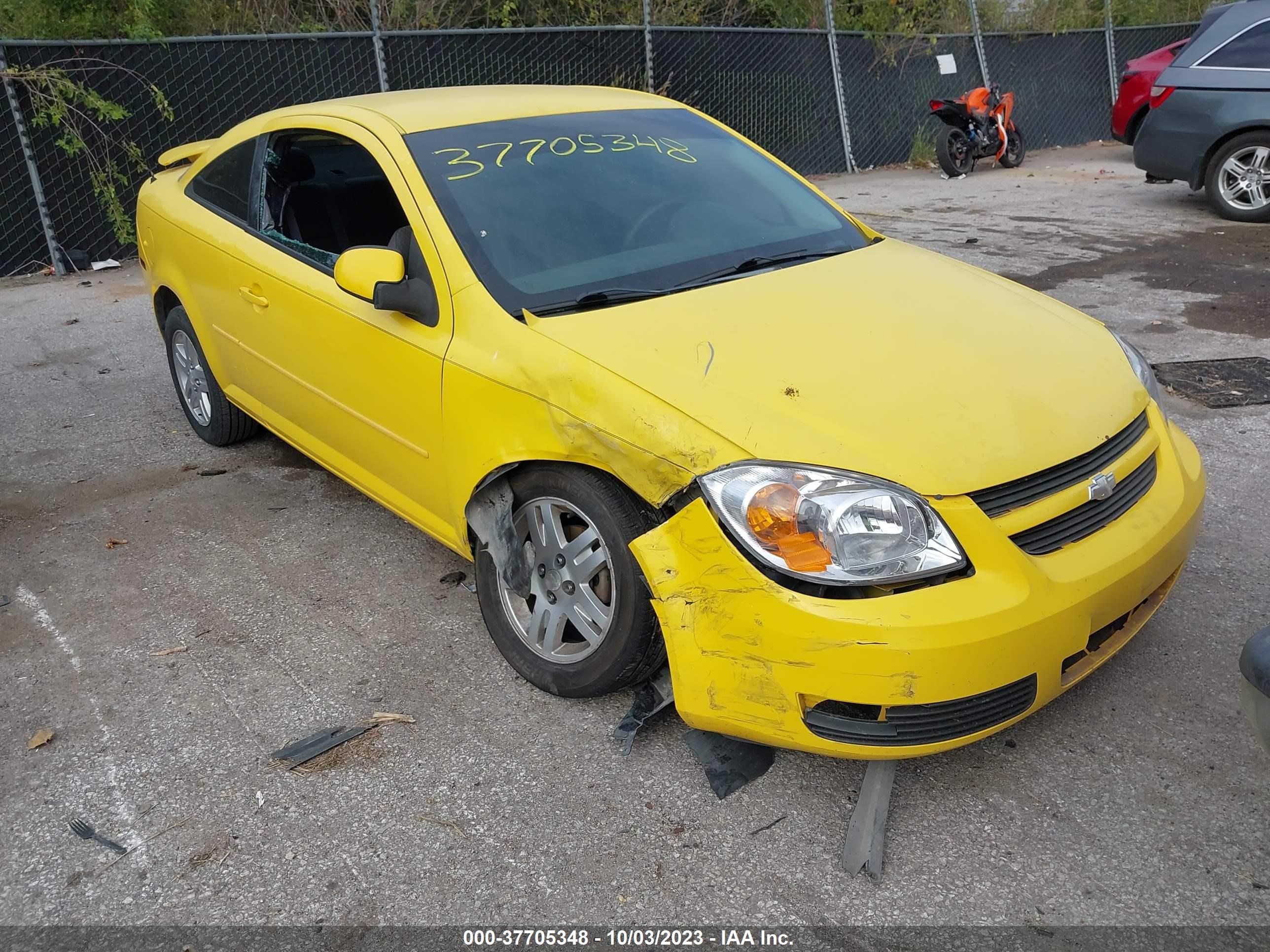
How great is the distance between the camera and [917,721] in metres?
2.30

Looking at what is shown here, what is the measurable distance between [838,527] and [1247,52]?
9.26 metres

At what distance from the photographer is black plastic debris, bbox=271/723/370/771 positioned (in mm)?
2816

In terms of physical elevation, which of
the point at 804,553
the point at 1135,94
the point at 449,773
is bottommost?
the point at 449,773

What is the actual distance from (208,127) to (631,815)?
903cm

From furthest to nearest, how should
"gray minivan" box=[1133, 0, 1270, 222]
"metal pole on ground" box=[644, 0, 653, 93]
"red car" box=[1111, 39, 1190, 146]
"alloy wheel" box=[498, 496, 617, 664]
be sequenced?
"metal pole on ground" box=[644, 0, 653, 93]
"red car" box=[1111, 39, 1190, 146]
"gray minivan" box=[1133, 0, 1270, 222]
"alloy wheel" box=[498, 496, 617, 664]

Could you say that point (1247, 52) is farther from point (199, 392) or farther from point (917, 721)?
point (917, 721)

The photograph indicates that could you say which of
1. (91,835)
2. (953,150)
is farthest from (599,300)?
(953,150)

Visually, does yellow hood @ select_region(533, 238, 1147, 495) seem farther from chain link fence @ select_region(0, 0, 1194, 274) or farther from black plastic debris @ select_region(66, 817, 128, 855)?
chain link fence @ select_region(0, 0, 1194, 274)

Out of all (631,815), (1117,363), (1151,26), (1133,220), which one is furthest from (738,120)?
(631,815)

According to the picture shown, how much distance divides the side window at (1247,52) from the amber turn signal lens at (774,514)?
29.9ft

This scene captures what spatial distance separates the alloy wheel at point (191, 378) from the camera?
4875 millimetres

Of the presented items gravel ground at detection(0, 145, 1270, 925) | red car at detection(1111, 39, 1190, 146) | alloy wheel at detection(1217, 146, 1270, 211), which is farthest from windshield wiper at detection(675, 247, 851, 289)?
red car at detection(1111, 39, 1190, 146)

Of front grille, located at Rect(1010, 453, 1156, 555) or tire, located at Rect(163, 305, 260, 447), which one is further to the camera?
tire, located at Rect(163, 305, 260, 447)

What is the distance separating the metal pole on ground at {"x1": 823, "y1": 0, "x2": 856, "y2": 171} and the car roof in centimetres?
1052
